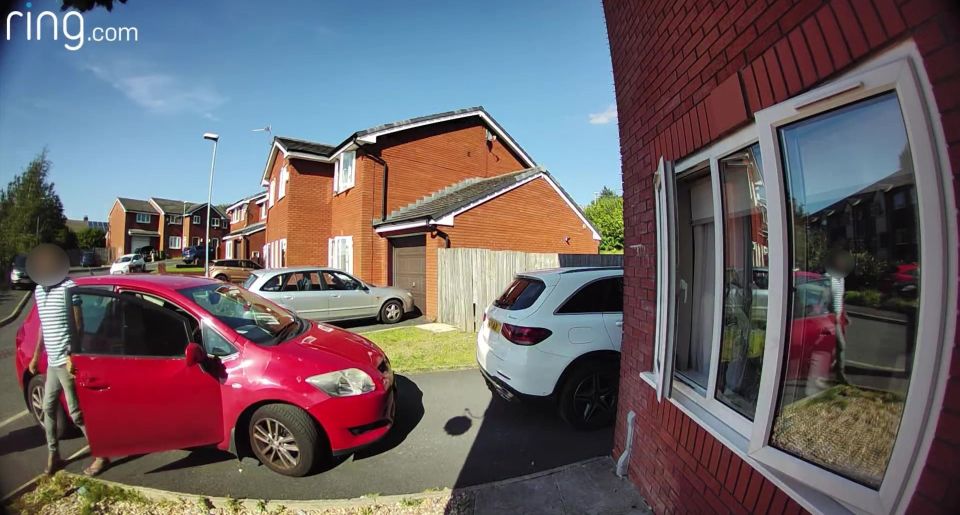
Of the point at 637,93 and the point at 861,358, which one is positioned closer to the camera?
the point at 861,358

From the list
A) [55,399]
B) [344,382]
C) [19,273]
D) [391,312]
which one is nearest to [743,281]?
[344,382]

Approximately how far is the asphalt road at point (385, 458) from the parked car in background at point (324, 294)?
19.2 feet

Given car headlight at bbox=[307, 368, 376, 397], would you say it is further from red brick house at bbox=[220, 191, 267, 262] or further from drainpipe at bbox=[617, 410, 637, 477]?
red brick house at bbox=[220, 191, 267, 262]

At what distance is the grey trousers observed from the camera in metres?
2.93

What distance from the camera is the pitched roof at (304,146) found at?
17703mm

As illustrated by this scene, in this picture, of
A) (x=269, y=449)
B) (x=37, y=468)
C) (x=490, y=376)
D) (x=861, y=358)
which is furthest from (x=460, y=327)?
(x=861, y=358)

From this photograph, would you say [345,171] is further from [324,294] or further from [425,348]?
[425,348]

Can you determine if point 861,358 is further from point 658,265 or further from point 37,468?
point 37,468

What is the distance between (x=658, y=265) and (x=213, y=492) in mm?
3807

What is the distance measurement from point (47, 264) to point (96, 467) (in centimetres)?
166

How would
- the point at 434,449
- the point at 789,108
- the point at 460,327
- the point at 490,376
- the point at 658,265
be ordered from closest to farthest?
the point at 789,108
the point at 658,265
the point at 434,449
the point at 490,376
the point at 460,327

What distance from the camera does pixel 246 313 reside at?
394 cm

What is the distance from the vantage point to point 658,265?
2.77 meters

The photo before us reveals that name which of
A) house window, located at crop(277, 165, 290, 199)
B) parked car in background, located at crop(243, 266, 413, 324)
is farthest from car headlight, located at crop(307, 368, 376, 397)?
house window, located at crop(277, 165, 290, 199)
